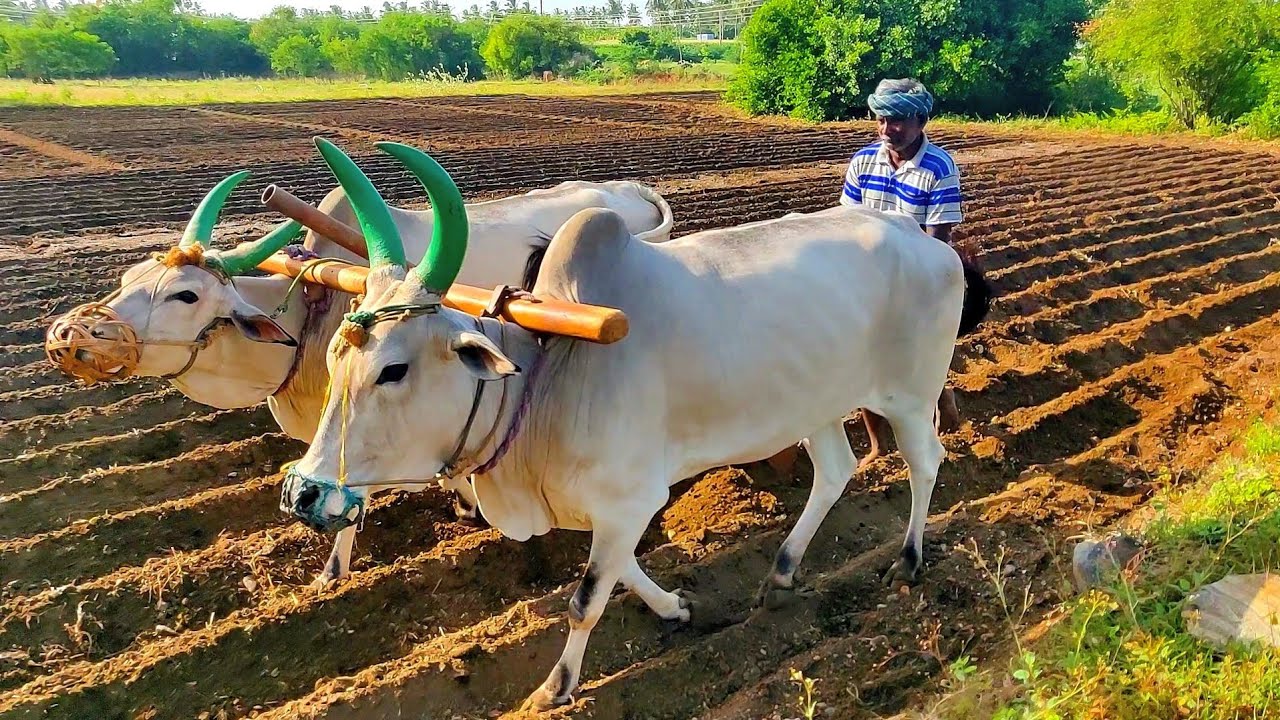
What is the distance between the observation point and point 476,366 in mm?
2574

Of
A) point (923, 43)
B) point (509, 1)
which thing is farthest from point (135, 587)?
point (509, 1)

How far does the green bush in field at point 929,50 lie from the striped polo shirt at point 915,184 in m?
22.9

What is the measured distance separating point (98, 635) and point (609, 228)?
2621 mm

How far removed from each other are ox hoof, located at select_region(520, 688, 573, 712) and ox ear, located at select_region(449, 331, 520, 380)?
1260 mm

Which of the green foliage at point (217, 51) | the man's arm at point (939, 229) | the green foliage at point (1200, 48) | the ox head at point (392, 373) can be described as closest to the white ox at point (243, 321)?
the ox head at point (392, 373)

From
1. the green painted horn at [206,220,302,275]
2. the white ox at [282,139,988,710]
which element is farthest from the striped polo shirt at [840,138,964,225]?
the green painted horn at [206,220,302,275]

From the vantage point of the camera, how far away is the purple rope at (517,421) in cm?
289

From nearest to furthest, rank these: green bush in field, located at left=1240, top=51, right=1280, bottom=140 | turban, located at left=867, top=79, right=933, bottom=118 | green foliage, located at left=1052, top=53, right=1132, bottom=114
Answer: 1. turban, located at left=867, top=79, right=933, bottom=118
2. green bush in field, located at left=1240, top=51, right=1280, bottom=140
3. green foliage, located at left=1052, top=53, right=1132, bottom=114

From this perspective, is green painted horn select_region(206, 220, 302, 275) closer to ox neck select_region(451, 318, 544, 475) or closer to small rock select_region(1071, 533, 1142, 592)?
ox neck select_region(451, 318, 544, 475)

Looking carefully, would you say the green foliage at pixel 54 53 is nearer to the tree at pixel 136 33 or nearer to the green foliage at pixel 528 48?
the tree at pixel 136 33

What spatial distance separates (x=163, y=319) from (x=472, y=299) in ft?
4.50

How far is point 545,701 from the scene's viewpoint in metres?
3.14

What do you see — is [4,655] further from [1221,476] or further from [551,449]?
[1221,476]

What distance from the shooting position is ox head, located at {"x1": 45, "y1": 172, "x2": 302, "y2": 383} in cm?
326
